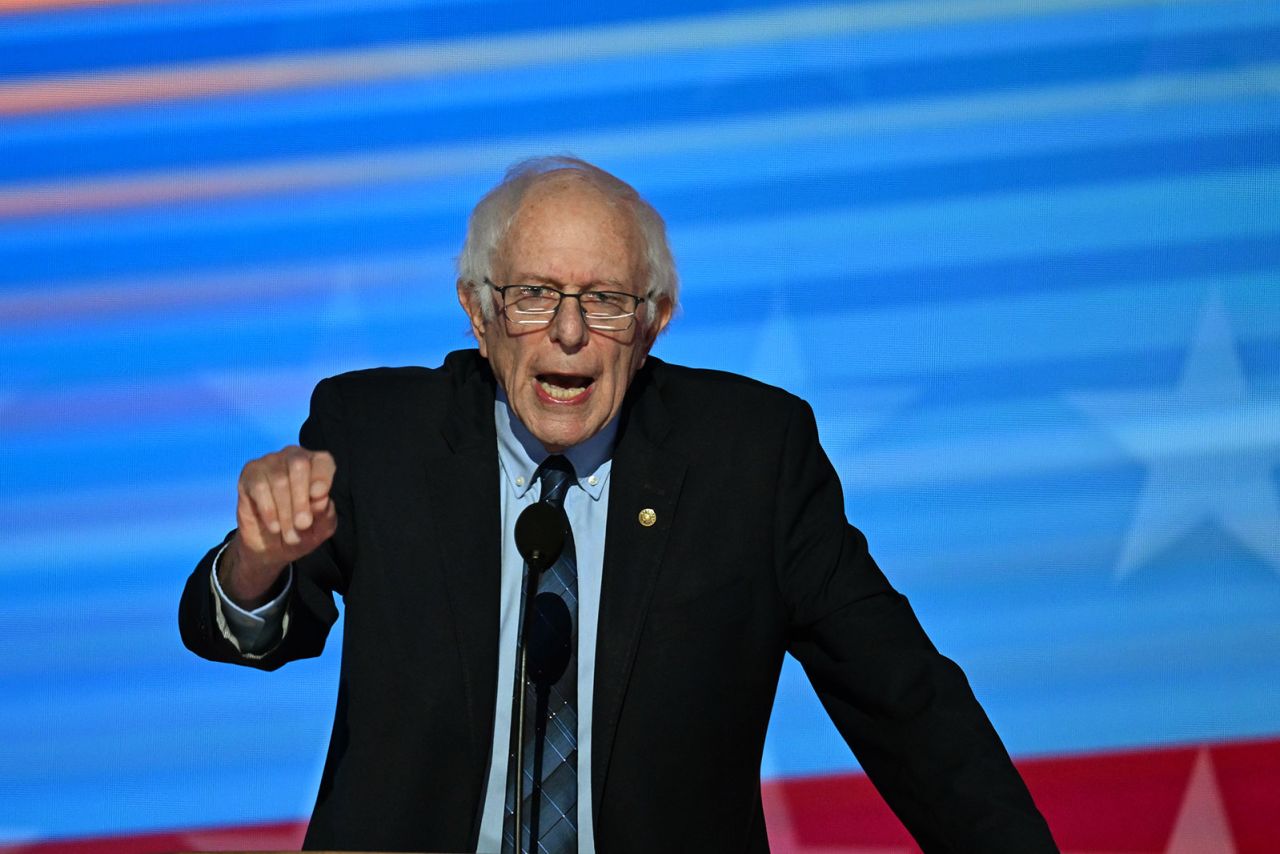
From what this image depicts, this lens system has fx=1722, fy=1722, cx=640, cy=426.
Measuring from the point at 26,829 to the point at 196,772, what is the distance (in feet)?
1.31

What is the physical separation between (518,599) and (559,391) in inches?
12.1

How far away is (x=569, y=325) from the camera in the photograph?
2.44m

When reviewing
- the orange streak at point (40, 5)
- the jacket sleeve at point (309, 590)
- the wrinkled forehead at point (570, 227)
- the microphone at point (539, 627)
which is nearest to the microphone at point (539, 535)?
the microphone at point (539, 627)

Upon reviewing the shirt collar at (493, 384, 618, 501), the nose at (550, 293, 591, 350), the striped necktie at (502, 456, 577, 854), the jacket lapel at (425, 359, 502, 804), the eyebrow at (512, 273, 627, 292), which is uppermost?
the eyebrow at (512, 273, 627, 292)

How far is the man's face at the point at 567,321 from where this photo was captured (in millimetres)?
2455

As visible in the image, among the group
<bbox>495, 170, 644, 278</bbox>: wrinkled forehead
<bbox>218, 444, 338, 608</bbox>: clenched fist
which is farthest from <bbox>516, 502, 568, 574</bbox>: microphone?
<bbox>495, 170, 644, 278</bbox>: wrinkled forehead

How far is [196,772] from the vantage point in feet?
12.2

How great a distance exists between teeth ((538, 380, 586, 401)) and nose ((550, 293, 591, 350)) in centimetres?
7

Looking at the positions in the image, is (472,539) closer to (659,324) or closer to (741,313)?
(659,324)

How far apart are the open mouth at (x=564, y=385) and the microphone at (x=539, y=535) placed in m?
0.47

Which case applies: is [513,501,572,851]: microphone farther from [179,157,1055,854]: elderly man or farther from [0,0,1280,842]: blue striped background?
[0,0,1280,842]: blue striped background

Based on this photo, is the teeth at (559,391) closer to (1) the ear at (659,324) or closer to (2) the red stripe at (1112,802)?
(1) the ear at (659,324)

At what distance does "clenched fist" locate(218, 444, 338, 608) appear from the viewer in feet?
6.63

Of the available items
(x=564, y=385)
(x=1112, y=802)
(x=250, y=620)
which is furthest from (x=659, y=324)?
(x=1112, y=802)
